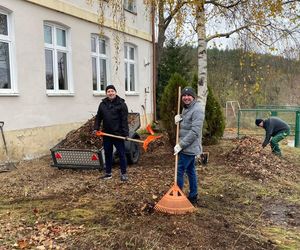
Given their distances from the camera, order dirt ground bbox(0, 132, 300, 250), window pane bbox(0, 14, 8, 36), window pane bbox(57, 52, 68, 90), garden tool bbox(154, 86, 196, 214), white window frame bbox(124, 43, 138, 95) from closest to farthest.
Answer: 1. dirt ground bbox(0, 132, 300, 250)
2. garden tool bbox(154, 86, 196, 214)
3. window pane bbox(0, 14, 8, 36)
4. window pane bbox(57, 52, 68, 90)
5. white window frame bbox(124, 43, 138, 95)

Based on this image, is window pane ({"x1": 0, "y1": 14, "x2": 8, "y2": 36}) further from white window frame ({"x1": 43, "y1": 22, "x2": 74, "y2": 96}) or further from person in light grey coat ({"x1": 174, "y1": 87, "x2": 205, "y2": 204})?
person in light grey coat ({"x1": 174, "y1": 87, "x2": 205, "y2": 204})

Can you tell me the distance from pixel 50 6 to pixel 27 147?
3.87 m

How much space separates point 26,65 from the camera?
363 inches

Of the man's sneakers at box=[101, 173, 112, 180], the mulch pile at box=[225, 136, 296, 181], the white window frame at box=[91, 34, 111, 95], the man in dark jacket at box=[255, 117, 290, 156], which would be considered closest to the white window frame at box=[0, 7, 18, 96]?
the man's sneakers at box=[101, 173, 112, 180]

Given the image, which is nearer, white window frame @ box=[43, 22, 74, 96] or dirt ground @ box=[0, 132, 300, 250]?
dirt ground @ box=[0, 132, 300, 250]

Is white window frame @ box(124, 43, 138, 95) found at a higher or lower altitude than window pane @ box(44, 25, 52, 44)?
lower

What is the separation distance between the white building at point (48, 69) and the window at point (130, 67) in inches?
34.6

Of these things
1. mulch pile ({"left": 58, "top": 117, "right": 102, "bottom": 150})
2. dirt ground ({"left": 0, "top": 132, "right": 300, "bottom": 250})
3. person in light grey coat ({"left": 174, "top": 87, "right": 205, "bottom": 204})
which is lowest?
dirt ground ({"left": 0, "top": 132, "right": 300, "bottom": 250})

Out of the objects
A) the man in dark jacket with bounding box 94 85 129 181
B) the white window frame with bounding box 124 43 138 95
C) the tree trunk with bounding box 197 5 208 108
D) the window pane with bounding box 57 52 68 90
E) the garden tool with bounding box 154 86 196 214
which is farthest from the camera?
the white window frame with bounding box 124 43 138 95

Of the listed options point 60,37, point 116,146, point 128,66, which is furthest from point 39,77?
point 128,66

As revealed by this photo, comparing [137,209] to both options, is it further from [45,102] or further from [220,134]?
[220,134]

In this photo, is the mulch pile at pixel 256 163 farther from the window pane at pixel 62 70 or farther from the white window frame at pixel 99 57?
the white window frame at pixel 99 57

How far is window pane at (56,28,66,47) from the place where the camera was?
1067cm

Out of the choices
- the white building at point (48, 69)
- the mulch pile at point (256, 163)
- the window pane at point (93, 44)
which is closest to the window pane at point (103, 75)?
the white building at point (48, 69)
